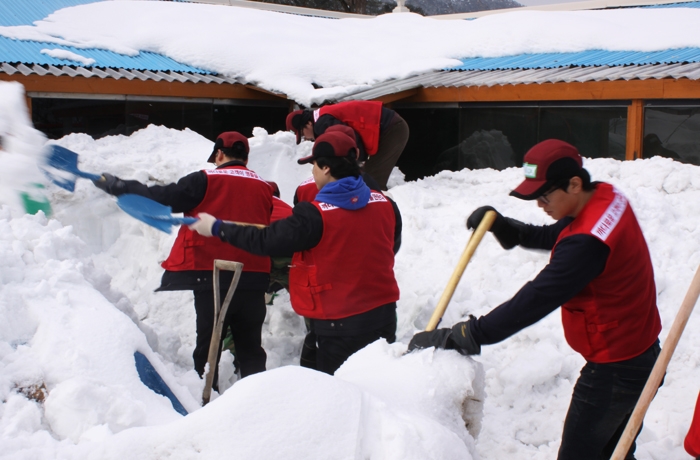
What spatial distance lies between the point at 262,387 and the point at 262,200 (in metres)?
2.00

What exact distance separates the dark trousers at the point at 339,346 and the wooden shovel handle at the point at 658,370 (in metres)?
1.36

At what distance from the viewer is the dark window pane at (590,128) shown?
7633 millimetres

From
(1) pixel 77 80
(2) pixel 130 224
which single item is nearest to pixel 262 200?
(2) pixel 130 224

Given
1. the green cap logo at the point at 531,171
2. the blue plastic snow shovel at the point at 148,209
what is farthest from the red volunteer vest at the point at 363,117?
the green cap logo at the point at 531,171

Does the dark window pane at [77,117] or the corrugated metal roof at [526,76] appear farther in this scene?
the dark window pane at [77,117]

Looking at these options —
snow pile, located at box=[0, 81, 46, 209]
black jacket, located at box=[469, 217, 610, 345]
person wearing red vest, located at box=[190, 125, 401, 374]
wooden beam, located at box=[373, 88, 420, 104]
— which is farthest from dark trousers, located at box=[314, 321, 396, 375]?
wooden beam, located at box=[373, 88, 420, 104]

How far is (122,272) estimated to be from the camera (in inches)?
223

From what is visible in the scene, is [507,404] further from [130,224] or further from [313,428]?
[130,224]

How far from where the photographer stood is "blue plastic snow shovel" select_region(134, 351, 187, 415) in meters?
2.72

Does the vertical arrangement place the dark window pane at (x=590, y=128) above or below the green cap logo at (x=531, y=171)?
below

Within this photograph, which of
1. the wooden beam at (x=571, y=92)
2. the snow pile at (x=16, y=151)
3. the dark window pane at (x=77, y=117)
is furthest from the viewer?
the dark window pane at (x=77, y=117)

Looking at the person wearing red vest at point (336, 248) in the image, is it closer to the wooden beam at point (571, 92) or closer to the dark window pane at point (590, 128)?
the wooden beam at point (571, 92)

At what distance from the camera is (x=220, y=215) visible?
3.71 m

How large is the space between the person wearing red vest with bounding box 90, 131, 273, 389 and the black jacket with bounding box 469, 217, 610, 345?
5.87ft
